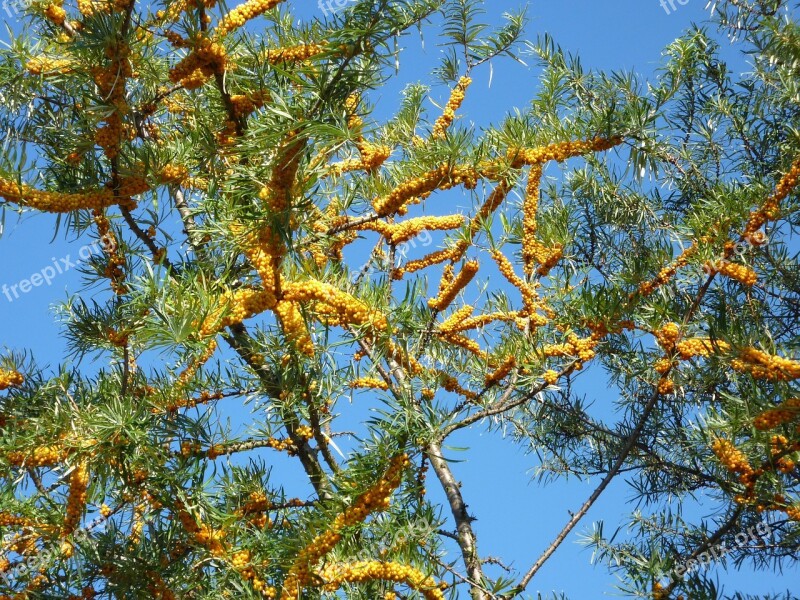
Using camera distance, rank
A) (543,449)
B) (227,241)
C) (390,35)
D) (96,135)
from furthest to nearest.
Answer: (543,449), (96,135), (227,241), (390,35)

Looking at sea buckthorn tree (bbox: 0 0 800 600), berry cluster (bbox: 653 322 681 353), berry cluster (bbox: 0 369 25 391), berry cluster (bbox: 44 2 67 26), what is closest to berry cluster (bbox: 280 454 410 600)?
sea buckthorn tree (bbox: 0 0 800 600)

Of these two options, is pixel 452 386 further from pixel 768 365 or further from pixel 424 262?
pixel 768 365

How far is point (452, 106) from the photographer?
6.91 feet

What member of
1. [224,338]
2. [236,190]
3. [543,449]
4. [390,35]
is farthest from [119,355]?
[543,449]

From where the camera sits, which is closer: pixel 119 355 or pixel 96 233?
pixel 96 233

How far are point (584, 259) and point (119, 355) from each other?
5.25 ft

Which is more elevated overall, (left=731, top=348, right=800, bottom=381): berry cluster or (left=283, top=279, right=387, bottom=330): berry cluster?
(left=731, top=348, right=800, bottom=381): berry cluster

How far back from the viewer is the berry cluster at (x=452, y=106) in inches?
81.4

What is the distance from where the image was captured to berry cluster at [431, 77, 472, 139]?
6.78ft

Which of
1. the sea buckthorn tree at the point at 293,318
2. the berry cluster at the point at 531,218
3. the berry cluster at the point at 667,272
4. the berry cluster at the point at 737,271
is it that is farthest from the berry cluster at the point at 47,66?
the berry cluster at the point at 737,271

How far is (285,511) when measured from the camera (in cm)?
186

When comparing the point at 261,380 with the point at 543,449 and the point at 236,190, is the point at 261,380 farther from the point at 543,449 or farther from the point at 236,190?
the point at 543,449

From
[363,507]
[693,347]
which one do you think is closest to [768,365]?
[693,347]

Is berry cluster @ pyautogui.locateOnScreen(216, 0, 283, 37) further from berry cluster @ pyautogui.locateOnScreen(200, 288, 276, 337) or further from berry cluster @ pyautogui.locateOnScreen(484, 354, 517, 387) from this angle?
berry cluster @ pyautogui.locateOnScreen(484, 354, 517, 387)
